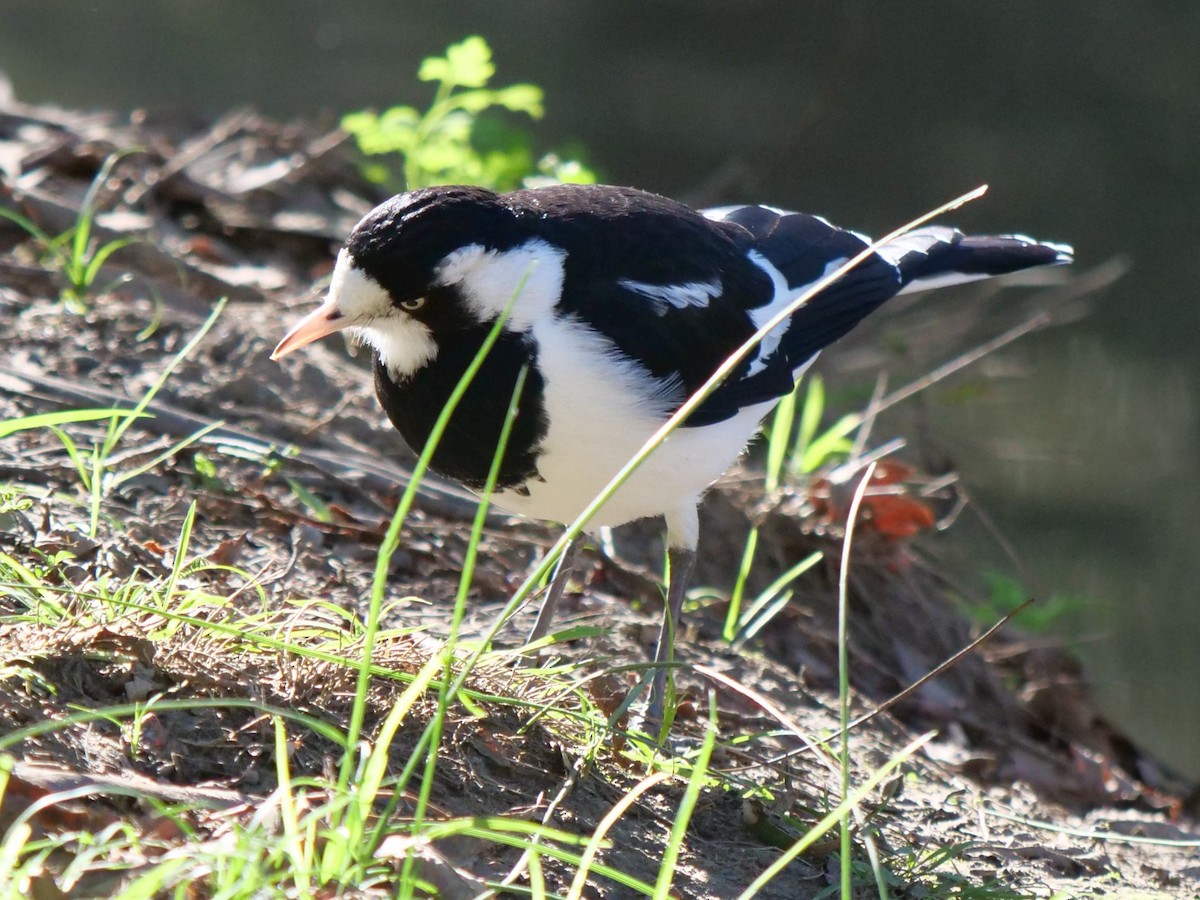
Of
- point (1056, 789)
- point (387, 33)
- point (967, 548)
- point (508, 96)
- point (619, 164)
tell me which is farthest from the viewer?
point (387, 33)

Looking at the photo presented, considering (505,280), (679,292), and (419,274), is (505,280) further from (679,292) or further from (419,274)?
(679,292)

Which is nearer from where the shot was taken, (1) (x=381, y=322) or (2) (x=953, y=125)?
(1) (x=381, y=322)

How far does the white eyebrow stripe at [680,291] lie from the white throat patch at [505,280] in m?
0.18

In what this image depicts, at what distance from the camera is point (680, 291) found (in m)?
2.61

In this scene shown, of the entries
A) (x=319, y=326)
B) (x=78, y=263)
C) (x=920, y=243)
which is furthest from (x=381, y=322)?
(x=920, y=243)

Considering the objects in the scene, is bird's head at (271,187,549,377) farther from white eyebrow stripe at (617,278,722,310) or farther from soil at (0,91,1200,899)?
soil at (0,91,1200,899)

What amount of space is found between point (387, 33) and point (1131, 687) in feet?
17.8

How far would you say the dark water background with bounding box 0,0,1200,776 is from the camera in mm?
5652

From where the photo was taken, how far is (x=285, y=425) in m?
3.23

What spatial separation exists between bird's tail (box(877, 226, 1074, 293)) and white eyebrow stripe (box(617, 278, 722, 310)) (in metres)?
0.75

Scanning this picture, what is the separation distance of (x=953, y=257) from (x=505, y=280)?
1.41 m

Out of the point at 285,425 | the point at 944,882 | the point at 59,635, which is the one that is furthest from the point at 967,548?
the point at 59,635

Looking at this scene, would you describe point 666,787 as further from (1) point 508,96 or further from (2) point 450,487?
(1) point 508,96

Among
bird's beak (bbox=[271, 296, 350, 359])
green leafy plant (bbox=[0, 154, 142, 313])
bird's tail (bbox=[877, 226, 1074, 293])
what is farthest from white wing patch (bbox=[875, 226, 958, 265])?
green leafy plant (bbox=[0, 154, 142, 313])
